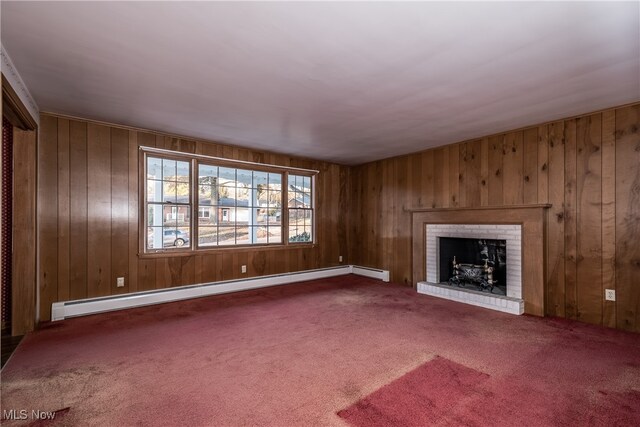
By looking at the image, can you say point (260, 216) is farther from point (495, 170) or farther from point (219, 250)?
point (495, 170)

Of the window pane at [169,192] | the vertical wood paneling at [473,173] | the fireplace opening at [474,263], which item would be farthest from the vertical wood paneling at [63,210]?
the vertical wood paneling at [473,173]

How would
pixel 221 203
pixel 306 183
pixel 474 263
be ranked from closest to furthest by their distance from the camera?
pixel 474 263 < pixel 221 203 < pixel 306 183

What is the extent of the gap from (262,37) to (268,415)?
2379mm

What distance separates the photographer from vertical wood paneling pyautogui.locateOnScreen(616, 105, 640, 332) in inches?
125

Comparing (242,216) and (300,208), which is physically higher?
(300,208)

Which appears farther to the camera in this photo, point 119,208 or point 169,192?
point 169,192

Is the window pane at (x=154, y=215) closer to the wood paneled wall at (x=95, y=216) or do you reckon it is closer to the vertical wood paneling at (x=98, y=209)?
the wood paneled wall at (x=95, y=216)

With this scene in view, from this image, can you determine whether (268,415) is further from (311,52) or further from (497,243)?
(497,243)

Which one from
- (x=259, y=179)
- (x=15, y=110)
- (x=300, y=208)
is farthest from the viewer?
(x=300, y=208)

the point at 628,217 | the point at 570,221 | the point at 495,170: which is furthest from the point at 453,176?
the point at 628,217

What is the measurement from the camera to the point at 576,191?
357 centimetres

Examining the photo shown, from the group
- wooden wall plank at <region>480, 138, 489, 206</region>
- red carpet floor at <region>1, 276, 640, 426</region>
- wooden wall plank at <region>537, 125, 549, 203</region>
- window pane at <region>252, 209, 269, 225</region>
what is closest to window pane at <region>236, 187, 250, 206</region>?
window pane at <region>252, 209, 269, 225</region>

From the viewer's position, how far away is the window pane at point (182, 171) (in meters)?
4.51

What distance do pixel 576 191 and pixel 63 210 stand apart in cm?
602
